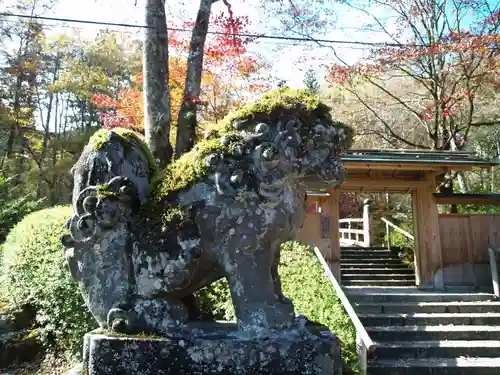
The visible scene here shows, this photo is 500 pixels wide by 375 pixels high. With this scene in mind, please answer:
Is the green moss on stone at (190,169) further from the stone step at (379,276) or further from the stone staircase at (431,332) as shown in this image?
the stone step at (379,276)

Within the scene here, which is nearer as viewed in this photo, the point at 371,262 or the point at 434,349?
the point at 434,349

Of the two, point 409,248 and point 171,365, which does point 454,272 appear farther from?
point 171,365

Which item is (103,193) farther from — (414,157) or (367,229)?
(367,229)

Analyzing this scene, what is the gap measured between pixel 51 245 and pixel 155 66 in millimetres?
3105

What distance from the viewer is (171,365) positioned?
224cm

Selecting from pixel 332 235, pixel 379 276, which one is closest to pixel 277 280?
pixel 332 235

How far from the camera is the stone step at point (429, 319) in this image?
24.9 feet

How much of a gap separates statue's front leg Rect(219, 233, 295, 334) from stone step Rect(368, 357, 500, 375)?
179 inches

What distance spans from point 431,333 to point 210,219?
246 inches

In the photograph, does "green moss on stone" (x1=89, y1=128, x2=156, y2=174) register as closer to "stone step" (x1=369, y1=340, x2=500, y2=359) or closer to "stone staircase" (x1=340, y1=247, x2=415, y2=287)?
"stone step" (x1=369, y1=340, x2=500, y2=359)

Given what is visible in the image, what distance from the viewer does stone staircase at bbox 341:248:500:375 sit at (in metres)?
6.39

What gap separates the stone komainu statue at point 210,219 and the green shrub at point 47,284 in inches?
139

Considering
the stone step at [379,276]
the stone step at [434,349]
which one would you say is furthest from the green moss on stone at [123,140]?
the stone step at [379,276]

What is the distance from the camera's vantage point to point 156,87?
6.12 metres
